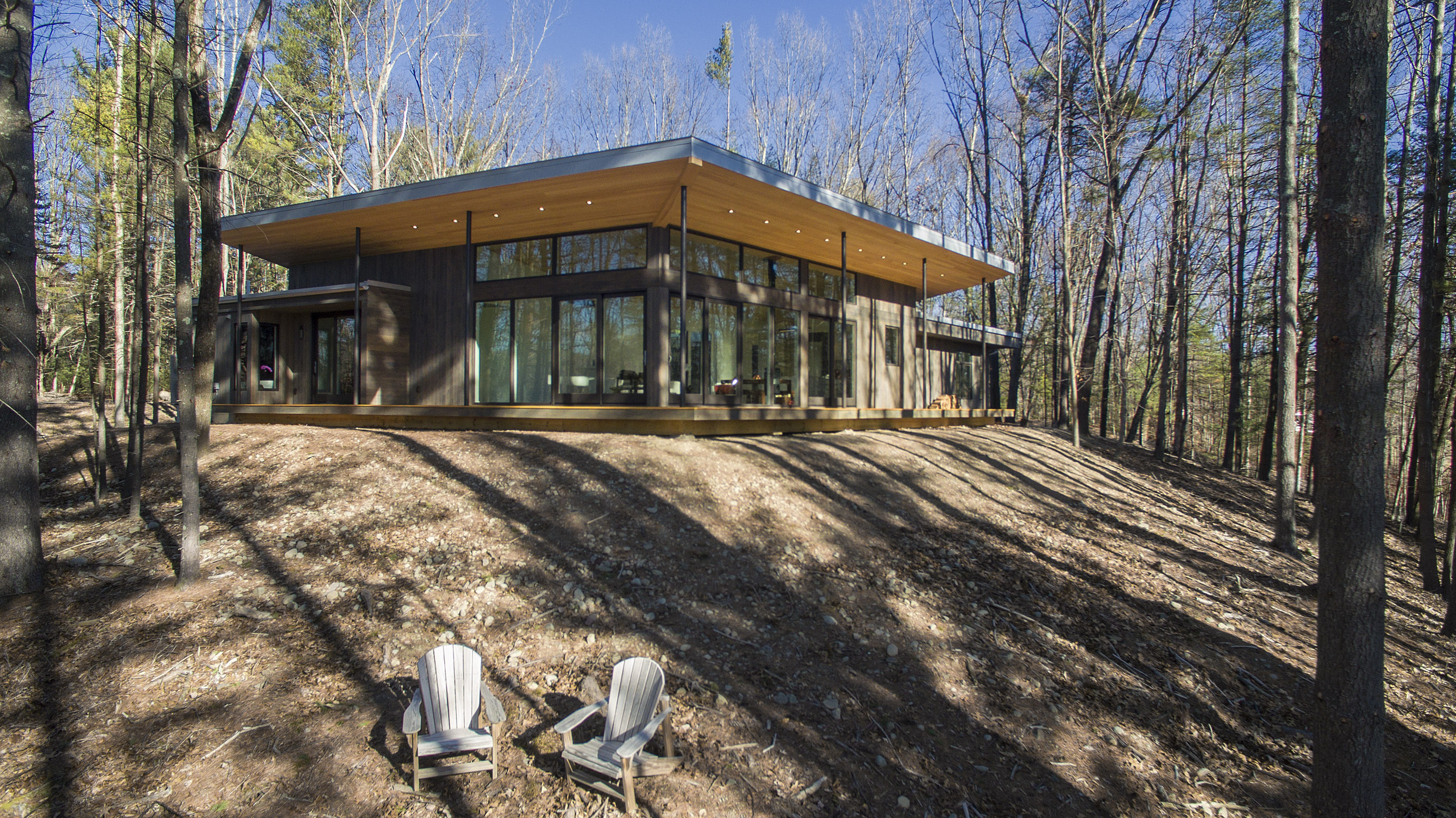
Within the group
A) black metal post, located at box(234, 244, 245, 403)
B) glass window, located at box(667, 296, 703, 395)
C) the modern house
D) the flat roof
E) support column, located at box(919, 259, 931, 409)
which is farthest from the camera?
support column, located at box(919, 259, 931, 409)

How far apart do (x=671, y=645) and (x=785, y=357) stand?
28.9 feet

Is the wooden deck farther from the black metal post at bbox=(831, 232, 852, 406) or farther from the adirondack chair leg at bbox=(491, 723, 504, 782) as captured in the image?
the adirondack chair leg at bbox=(491, 723, 504, 782)

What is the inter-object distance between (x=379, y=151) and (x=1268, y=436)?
26209 millimetres

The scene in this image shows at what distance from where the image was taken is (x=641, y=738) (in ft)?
9.80

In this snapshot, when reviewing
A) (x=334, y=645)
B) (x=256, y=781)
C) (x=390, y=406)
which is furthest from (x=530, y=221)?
(x=256, y=781)

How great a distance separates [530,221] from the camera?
1009 cm

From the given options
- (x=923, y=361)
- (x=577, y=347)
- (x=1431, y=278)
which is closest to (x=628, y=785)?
(x=577, y=347)

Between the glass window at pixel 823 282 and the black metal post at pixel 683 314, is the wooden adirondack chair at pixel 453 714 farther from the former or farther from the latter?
the glass window at pixel 823 282

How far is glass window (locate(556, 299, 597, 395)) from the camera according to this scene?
1054 centimetres

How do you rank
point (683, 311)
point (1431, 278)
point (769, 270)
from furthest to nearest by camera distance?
point (769, 270), point (683, 311), point (1431, 278)

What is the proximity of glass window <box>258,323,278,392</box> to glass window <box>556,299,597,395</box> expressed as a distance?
6.47 m

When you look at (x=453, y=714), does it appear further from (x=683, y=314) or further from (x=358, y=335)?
(x=358, y=335)

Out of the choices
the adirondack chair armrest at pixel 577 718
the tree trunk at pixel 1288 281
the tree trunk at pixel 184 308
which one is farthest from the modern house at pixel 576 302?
the adirondack chair armrest at pixel 577 718

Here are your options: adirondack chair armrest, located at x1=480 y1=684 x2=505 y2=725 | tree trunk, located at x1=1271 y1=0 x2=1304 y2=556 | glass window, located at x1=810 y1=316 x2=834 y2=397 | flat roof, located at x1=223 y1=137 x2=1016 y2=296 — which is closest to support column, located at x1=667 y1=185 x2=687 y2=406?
flat roof, located at x1=223 y1=137 x2=1016 y2=296
